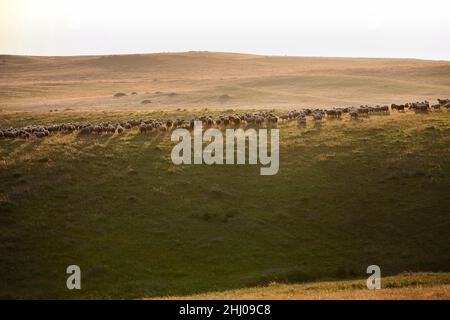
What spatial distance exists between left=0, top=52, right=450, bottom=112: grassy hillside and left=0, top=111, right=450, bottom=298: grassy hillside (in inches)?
1188

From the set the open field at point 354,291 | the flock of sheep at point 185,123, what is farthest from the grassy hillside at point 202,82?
the open field at point 354,291

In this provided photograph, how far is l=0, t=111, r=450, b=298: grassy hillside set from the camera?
24.0 metres

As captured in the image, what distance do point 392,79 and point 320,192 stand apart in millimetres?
68667

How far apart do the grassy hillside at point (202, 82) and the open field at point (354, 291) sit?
4268 cm

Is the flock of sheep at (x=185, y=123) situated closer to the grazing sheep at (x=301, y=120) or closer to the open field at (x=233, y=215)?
the grazing sheep at (x=301, y=120)

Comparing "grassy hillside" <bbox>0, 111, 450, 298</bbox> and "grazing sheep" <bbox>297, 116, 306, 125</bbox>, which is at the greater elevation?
"grazing sheep" <bbox>297, 116, 306, 125</bbox>

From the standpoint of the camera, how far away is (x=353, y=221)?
2809cm

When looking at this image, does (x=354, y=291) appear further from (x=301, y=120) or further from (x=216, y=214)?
(x=301, y=120)

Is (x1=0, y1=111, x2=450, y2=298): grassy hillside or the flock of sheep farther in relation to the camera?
the flock of sheep

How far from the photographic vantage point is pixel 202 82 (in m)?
95.8

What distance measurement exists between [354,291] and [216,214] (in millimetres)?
10888

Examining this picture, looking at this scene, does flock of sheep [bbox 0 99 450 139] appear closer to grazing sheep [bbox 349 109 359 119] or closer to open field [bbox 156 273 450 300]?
grazing sheep [bbox 349 109 359 119]

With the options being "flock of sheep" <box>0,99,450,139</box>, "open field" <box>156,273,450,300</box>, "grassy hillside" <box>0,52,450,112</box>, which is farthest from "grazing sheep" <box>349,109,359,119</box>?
"open field" <box>156,273,450,300</box>

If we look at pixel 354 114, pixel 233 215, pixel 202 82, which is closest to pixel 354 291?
pixel 233 215
